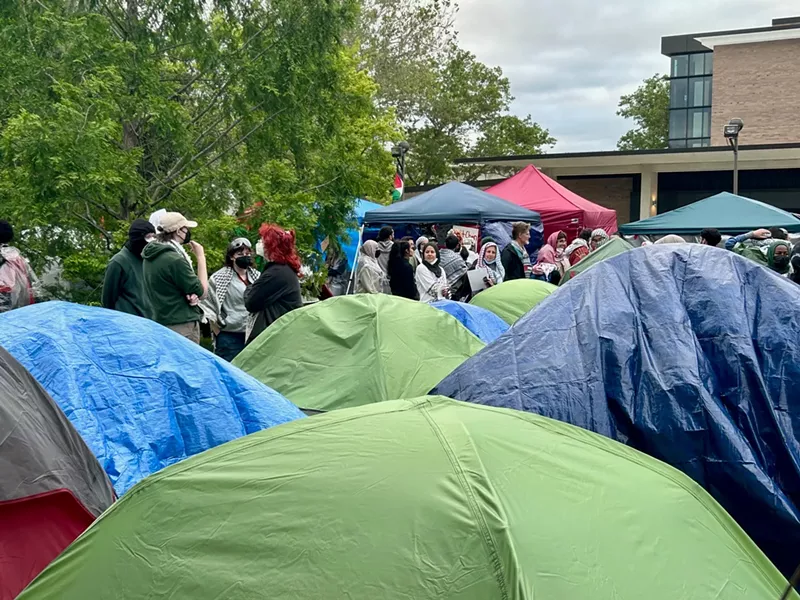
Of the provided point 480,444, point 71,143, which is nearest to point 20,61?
point 71,143

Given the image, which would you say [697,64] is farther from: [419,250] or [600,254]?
[600,254]

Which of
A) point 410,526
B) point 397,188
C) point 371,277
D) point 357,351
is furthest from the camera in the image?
point 397,188

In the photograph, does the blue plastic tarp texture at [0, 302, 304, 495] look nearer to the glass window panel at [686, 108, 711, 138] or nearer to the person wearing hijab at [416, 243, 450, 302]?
the person wearing hijab at [416, 243, 450, 302]

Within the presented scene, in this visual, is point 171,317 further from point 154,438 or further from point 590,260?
point 590,260

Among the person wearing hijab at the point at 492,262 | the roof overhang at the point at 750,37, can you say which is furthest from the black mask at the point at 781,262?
the roof overhang at the point at 750,37

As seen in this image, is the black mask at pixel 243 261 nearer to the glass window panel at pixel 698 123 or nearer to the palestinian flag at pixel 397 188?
the palestinian flag at pixel 397 188

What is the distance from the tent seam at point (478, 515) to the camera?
8.15 ft

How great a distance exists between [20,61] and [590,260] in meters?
6.82

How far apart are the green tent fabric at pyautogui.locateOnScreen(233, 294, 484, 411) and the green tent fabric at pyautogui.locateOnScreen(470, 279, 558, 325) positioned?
8.54 feet

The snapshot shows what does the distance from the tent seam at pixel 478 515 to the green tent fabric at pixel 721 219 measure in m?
13.6

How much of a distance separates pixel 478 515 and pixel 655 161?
3049 cm

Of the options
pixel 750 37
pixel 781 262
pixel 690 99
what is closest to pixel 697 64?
pixel 690 99

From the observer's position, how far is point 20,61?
8.85 metres

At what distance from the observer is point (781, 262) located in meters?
10.5
